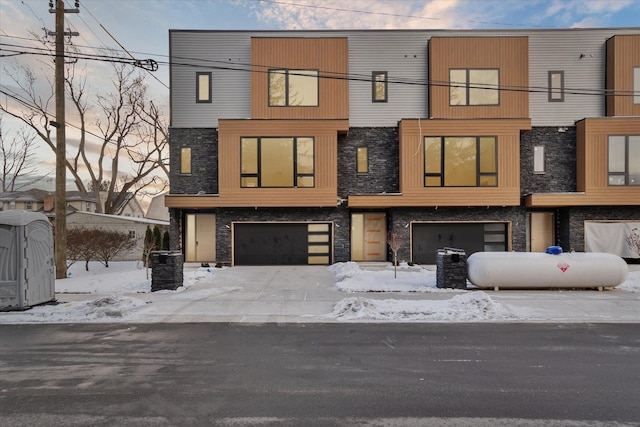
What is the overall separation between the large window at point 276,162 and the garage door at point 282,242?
219cm

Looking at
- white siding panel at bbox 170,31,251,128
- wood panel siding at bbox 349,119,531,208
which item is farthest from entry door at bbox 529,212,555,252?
white siding panel at bbox 170,31,251,128

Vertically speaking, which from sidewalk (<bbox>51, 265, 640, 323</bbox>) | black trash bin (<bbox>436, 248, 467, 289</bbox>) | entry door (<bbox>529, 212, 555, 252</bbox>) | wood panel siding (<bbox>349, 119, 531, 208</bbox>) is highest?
wood panel siding (<bbox>349, 119, 531, 208</bbox>)


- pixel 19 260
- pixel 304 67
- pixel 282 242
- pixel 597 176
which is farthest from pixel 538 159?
pixel 19 260

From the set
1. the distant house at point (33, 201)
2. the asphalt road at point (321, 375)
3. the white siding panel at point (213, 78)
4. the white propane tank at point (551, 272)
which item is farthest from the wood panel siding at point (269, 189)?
the distant house at point (33, 201)

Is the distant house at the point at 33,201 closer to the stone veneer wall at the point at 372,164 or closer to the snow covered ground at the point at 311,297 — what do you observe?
the snow covered ground at the point at 311,297

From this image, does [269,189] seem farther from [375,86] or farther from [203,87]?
[375,86]

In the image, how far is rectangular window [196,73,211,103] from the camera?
1773 centimetres

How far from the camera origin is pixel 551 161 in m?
17.5

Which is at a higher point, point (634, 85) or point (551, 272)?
point (634, 85)

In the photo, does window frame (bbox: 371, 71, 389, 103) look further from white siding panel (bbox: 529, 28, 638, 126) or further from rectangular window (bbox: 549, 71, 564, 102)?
rectangular window (bbox: 549, 71, 564, 102)

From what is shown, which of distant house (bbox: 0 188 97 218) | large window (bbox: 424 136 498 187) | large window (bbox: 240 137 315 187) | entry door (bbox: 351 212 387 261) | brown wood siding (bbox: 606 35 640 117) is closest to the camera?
large window (bbox: 240 137 315 187)

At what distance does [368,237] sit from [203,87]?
11.3 metres

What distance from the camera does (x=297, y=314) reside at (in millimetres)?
8305

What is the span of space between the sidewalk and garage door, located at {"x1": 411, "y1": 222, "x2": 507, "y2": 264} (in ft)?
21.8
